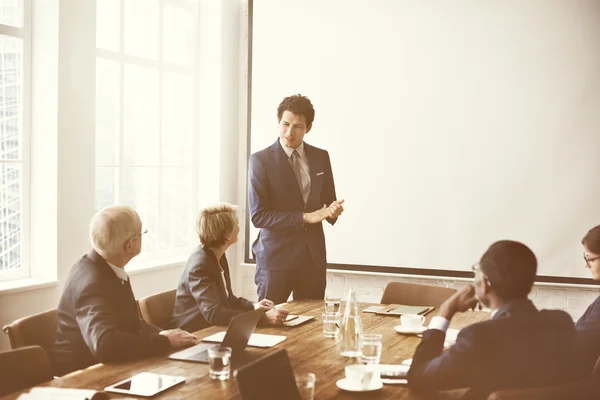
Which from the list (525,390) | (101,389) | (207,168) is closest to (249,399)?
(101,389)

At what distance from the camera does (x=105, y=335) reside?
2398mm

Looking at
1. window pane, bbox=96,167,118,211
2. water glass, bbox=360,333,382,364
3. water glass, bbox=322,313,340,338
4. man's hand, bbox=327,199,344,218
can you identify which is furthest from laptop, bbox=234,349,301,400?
window pane, bbox=96,167,118,211

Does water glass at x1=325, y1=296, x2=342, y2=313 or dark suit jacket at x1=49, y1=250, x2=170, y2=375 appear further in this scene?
water glass at x1=325, y1=296, x2=342, y2=313

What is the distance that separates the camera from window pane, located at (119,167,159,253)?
5242mm

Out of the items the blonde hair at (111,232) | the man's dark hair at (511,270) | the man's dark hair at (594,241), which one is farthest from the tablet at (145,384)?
the man's dark hair at (594,241)

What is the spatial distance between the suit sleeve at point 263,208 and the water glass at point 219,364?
196cm

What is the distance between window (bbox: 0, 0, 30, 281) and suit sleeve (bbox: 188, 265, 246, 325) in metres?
1.61

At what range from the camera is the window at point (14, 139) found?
4.20m

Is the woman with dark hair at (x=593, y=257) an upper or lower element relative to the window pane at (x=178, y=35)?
lower

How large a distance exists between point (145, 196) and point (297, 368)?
3.30 metres

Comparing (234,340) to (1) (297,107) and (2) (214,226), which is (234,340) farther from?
(1) (297,107)

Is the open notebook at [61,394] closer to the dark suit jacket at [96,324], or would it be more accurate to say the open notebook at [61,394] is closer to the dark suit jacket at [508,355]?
the dark suit jacket at [96,324]

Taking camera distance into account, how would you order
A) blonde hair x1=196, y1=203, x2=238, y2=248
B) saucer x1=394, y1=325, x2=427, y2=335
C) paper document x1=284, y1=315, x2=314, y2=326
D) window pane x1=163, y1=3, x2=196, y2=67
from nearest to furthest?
saucer x1=394, y1=325, x2=427, y2=335 < paper document x1=284, y1=315, x2=314, y2=326 < blonde hair x1=196, y1=203, x2=238, y2=248 < window pane x1=163, y1=3, x2=196, y2=67

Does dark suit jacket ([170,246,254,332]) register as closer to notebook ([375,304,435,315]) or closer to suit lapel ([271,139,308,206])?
notebook ([375,304,435,315])
